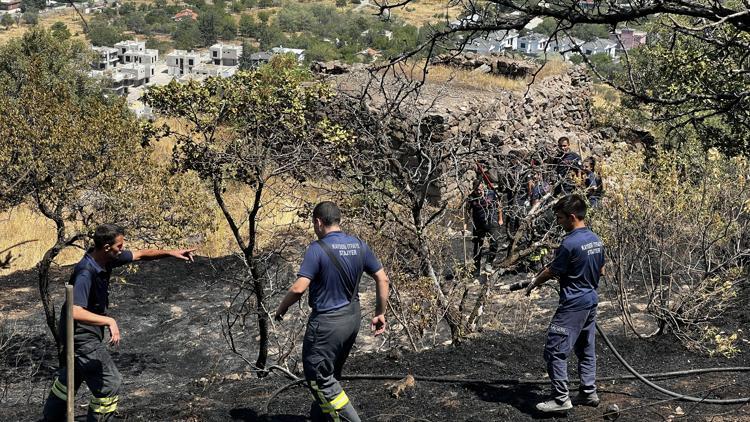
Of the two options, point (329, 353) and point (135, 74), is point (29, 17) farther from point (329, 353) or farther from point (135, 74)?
point (329, 353)

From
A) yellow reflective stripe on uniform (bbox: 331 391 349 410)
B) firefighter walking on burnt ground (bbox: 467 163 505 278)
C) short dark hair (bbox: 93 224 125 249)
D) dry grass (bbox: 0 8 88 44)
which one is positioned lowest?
dry grass (bbox: 0 8 88 44)

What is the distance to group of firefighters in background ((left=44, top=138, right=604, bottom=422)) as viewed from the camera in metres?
5.66

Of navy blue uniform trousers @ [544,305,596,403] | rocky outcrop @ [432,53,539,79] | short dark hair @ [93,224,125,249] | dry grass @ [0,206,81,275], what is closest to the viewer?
short dark hair @ [93,224,125,249]

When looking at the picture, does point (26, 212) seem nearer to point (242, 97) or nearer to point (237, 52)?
point (242, 97)

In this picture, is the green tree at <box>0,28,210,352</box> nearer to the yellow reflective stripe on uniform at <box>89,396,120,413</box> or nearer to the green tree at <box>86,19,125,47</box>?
the yellow reflective stripe on uniform at <box>89,396,120,413</box>

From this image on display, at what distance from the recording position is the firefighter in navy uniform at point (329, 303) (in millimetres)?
5629

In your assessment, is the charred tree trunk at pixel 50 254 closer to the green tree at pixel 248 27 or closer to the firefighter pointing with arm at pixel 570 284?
the firefighter pointing with arm at pixel 570 284

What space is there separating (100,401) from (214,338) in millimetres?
5394

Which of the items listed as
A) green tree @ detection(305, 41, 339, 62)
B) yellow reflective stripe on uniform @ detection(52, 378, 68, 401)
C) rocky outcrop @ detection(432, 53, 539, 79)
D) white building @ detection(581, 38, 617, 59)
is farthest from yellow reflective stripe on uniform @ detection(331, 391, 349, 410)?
green tree @ detection(305, 41, 339, 62)

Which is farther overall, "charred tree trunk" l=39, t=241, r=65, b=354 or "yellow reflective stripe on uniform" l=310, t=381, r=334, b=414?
"charred tree trunk" l=39, t=241, r=65, b=354

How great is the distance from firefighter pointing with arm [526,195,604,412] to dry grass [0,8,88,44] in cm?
7816

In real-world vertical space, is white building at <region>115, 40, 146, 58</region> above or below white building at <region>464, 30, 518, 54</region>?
below

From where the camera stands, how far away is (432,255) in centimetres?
990

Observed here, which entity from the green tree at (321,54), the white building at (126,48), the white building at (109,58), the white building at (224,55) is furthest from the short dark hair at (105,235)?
the white building at (126,48)
